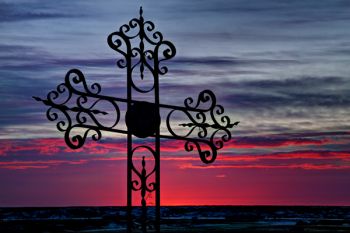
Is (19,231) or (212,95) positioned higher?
(212,95)

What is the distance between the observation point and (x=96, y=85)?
6184 millimetres

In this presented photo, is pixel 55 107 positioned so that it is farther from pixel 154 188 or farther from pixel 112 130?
pixel 154 188

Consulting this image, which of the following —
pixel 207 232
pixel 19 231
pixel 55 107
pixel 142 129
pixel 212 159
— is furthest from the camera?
pixel 19 231

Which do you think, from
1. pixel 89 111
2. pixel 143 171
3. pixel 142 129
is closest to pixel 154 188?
pixel 143 171

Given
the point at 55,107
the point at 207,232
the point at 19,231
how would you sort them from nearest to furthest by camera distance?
the point at 55,107, the point at 207,232, the point at 19,231

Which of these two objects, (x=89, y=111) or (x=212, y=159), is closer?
(x=89, y=111)

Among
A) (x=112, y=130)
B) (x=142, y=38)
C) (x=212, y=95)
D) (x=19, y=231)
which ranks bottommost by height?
(x=19, y=231)

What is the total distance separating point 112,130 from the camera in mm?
6184

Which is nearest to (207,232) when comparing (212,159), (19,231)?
(19,231)

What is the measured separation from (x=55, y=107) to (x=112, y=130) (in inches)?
23.6

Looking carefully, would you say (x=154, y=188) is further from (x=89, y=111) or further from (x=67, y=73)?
(x=67, y=73)

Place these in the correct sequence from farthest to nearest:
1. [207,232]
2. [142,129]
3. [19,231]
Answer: [19,231] < [207,232] < [142,129]

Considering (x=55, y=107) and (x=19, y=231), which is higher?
(x=55, y=107)

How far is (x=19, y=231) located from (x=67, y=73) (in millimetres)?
32989
